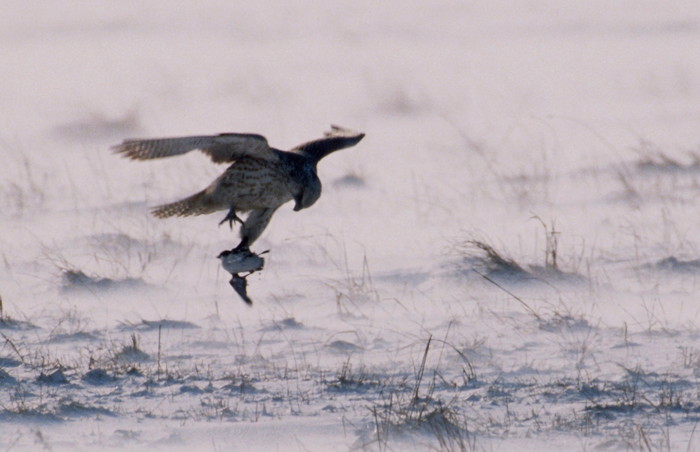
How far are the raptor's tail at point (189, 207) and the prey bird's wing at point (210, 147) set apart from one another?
259 millimetres

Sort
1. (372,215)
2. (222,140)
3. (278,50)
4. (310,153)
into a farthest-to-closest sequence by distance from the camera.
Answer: (278,50), (372,215), (310,153), (222,140)

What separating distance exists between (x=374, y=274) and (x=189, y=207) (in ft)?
4.59

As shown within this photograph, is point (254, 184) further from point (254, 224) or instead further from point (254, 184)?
point (254, 224)

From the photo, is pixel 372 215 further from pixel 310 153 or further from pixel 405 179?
pixel 310 153

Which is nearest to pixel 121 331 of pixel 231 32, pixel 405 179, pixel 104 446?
pixel 104 446

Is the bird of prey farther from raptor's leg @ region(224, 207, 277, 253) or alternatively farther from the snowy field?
the snowy field

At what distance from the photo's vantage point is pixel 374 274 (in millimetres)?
7461

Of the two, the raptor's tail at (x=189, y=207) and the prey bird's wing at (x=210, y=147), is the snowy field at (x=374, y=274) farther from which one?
the raptor's tail at (x=189, y=207)

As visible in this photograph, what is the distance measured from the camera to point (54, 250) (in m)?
8.04

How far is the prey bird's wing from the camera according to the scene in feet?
17.9

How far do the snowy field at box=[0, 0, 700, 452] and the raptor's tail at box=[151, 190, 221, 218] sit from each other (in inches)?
22.1

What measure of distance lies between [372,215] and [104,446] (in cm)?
516

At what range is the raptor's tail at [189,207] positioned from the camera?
647 centimetres

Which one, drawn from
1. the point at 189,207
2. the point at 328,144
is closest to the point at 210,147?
the point at 189,207
